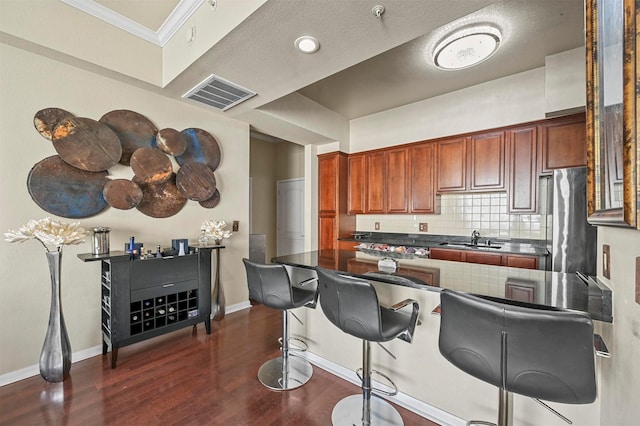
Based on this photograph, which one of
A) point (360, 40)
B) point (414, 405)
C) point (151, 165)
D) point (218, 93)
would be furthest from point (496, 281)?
point (151, 165)

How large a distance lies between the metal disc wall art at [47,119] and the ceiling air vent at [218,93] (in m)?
1.08

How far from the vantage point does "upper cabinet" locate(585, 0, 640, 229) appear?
2.21 feet

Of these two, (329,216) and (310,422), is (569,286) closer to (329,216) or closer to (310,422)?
(310,422)

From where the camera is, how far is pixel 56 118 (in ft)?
7.63

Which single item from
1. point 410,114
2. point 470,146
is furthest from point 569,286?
point 410,114

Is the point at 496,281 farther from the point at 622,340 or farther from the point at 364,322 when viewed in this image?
the point at 364,322

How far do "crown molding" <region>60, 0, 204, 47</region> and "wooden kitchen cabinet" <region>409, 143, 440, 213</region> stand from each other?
3226mm

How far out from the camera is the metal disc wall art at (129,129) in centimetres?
263

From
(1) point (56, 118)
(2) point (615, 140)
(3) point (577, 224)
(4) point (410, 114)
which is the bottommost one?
(3) point (577, 224)

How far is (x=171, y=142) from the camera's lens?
292 centimetres

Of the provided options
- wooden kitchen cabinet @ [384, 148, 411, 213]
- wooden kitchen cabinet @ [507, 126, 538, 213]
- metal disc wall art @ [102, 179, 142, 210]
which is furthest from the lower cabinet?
metal disc wall art @ [102, 179, 142, 210]

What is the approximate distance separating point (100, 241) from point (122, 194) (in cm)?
48

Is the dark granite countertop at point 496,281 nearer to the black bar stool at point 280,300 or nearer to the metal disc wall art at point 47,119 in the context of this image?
the black bar stool at point 280,300

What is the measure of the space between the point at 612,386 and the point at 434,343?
78 cm
